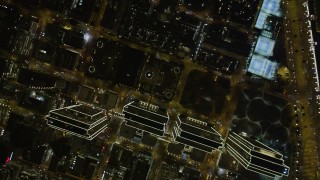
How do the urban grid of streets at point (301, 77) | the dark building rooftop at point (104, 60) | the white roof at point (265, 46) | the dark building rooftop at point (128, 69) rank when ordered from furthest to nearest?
the urban grid of streets at point (301, 77)
the white roof at point (265, 46)
the dark building rooftop at point (104, 60)
the dark building rooftop at point (128, 69)

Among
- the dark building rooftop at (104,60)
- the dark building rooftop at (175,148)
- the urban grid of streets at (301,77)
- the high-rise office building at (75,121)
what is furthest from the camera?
the urban grid of streets at (301,77)

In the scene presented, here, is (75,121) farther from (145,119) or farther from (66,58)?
(66,58)

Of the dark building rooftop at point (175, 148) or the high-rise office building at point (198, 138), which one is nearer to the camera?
the high-rise office building at point (198, 138)

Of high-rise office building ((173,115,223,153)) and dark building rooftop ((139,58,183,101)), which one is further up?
dark building rooftop ((139,58,183,101))

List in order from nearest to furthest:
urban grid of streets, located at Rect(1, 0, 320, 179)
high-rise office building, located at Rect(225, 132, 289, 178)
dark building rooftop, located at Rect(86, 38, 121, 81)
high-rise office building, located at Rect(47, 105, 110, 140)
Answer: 1. high-rise office building, located at Rect(47, 105, 110, 140)
2. high-rise office building, located at Rect(225, 132, 289, 178)
3. dark building rooftop, located at Rect(86, 38, 121, 81)
4. urban grid of streets, located at Rect(1, 0, 320, 179)

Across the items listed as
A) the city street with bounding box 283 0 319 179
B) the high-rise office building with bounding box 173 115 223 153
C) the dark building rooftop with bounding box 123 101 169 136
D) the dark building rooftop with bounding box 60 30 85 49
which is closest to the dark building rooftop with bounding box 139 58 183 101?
the dark building rooftop with bounding box 123 101 169 136

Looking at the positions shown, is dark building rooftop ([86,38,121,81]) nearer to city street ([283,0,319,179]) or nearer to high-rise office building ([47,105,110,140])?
high-rise office building ([47,105,110,140])

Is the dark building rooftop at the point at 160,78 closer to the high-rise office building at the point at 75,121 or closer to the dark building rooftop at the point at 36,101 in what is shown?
the high-rise office building at the point at 75,121

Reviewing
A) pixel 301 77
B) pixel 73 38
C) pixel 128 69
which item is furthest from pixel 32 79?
pixel 301 77

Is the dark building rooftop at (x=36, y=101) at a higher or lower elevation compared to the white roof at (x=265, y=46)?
lower

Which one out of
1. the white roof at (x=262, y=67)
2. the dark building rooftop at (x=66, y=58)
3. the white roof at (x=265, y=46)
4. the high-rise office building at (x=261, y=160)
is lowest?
the high-rise office building at (x=261, y=160)

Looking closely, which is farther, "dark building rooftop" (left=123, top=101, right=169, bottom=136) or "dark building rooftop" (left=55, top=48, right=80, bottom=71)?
"dark building rooftop" (left=55, top=48, right=80, bottom=71)

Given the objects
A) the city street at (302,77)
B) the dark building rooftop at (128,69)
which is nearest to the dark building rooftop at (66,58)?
the dark building rooftop at (128,69)

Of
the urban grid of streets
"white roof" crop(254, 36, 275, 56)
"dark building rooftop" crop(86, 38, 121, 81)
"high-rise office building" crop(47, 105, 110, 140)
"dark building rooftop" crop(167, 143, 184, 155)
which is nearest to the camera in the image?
"high-rise office building" crop(47, 105, 110, 140)
